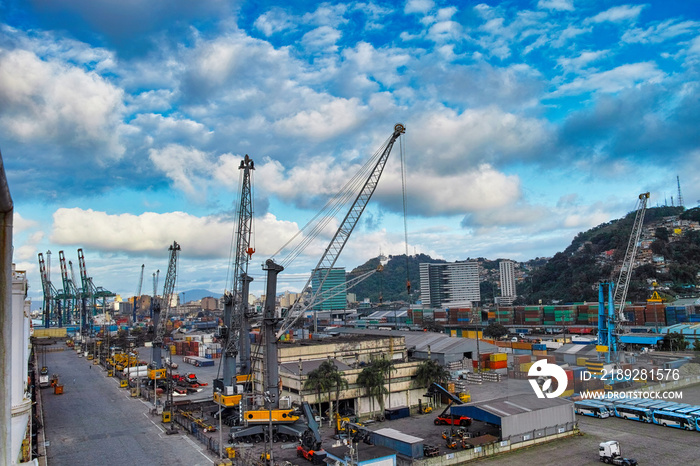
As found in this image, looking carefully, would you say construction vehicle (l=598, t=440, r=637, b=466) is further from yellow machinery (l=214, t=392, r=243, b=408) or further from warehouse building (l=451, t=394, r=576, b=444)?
yellow machinery (l=214, t=392, r=243, b=408)

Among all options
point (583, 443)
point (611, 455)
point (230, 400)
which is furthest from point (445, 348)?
point (611, 455)

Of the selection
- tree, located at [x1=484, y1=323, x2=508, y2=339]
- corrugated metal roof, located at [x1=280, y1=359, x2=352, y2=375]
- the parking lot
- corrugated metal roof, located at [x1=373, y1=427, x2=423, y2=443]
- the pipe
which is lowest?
tree, located at [x1=484, y1=323, x2=508, y2=339]

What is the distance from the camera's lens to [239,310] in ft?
148

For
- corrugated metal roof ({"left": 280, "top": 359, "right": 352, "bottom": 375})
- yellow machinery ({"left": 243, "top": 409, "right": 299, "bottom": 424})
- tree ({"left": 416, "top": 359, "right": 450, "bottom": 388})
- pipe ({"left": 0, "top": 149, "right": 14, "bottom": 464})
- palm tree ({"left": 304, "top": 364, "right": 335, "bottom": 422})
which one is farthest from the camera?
corrugated metal roof ({"left": 280, "top": 359, "right": 352, "bottom": 375})

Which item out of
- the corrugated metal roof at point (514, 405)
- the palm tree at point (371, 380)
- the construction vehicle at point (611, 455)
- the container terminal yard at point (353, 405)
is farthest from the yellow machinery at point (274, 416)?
the construction vehicle at point (611, 455)

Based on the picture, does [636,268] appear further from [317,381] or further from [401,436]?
[401,436]

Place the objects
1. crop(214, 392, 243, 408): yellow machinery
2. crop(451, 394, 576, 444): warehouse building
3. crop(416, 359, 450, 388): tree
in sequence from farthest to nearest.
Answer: crop(416, 359, 450, 388): tree → crop(214, 392, 243, 408): yellow machinery → crop(451, 394, 576, 444): warehouse building

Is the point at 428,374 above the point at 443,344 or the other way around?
above

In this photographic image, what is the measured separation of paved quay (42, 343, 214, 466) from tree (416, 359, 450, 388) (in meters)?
17.8

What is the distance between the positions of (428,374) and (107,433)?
23.8 meters

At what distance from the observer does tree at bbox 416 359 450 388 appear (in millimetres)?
39812

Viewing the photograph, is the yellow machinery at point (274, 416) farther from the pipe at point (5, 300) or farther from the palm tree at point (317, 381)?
the pipe at point (5, 300)

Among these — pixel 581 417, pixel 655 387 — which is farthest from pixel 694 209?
pixel 581 417

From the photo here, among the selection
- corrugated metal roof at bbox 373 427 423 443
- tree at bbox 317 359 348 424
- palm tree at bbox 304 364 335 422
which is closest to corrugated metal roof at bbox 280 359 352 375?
palm tree at bbox 304 364 335 422
